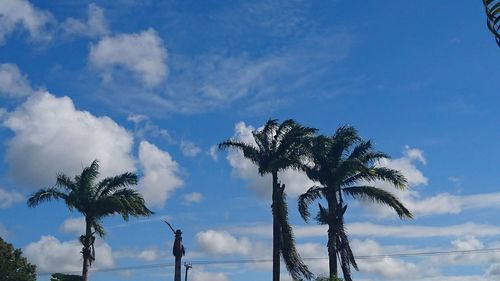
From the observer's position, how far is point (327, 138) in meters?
40.9

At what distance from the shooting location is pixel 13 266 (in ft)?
178

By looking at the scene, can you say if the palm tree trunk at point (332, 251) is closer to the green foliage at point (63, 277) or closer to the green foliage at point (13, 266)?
the green foliage at point (63, 277)

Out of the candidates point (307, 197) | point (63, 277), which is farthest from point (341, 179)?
point (63, 277)

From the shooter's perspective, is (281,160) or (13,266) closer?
(281,160)

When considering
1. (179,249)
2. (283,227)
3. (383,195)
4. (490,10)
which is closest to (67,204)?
(179,249)

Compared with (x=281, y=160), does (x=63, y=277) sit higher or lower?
lower

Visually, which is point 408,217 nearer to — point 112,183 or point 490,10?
point 112,183

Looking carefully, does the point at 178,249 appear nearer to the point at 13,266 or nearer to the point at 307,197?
the point at 307,197

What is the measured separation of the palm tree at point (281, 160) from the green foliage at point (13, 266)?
76.5 feet

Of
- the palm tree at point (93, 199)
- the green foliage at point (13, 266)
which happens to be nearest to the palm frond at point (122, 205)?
the palm tree at point (93, 199)

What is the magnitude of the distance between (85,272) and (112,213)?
366 centimetres

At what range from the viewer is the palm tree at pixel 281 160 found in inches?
1586

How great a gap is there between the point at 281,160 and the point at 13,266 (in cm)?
2595

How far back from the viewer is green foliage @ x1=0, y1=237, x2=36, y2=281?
176ft
